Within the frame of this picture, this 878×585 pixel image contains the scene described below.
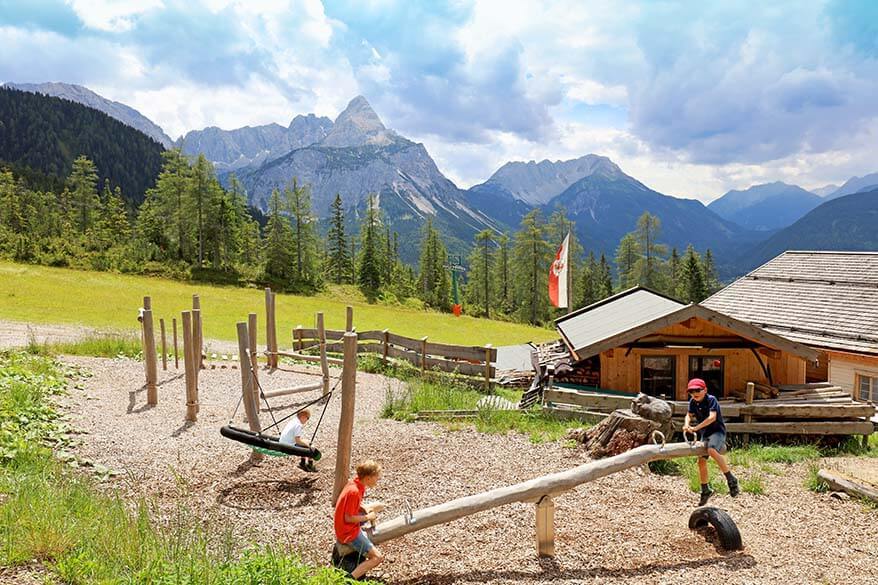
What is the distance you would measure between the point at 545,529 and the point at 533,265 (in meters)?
58.4

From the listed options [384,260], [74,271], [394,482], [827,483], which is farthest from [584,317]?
[384,260]

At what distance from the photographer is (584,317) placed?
2319 centimetres

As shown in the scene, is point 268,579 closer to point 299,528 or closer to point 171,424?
point 299,528

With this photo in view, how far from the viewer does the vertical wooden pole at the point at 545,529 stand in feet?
23.8

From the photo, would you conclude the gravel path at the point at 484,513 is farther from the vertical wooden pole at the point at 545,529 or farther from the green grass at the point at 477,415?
the green grass at the point at 477,415

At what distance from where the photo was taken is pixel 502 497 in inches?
284

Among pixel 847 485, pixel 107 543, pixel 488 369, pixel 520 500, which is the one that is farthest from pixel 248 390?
pixel 847 485

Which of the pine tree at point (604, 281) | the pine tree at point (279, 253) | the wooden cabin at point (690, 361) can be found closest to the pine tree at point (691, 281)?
the pine tree at point (604, 281)

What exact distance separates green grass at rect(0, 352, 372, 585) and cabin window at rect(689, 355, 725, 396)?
1434cm

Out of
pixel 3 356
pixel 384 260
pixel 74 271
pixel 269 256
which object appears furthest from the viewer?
pixel 384 260

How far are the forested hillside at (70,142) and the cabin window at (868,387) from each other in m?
160

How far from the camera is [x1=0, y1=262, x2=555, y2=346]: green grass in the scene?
33.6 metres

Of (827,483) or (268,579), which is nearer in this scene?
(268,579)

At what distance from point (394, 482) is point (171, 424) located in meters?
6.91
